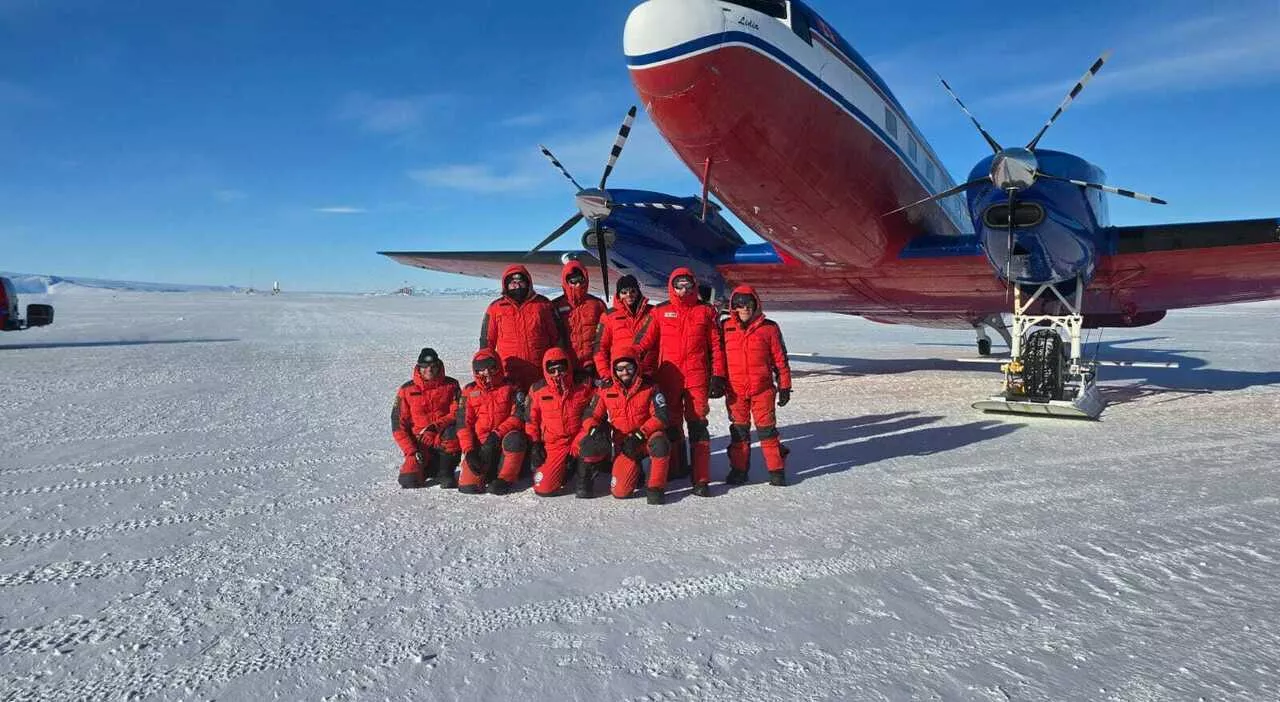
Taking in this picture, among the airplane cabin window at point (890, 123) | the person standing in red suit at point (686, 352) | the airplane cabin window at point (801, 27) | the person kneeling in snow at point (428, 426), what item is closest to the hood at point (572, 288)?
the person standing in red suit at point (686, 352)

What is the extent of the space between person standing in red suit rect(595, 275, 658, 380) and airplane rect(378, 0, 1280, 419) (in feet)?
9.14

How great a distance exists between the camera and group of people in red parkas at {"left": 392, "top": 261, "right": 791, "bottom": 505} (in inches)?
213

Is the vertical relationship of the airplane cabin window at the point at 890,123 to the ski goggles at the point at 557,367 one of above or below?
above

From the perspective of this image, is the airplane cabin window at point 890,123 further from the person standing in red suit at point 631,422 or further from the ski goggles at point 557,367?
the ski goggles at point 557,367

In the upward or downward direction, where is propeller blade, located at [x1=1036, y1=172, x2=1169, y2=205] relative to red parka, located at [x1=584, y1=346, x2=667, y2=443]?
upward

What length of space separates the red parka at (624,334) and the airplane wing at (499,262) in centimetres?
796

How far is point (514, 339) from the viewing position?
20.5 feet

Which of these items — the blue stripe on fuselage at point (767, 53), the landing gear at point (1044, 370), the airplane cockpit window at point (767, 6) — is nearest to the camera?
the blue stripe on fuselage at point (767, 53)

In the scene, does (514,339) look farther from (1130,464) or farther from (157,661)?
(1130,464)

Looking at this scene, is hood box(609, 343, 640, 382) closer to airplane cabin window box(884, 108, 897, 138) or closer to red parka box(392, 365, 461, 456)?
red parka box(392, 365, 461, 456)

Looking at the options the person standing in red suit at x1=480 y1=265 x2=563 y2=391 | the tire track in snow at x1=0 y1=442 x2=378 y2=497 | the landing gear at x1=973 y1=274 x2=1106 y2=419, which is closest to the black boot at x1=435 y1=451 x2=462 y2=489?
the person standing in red suit at x1=480 y1=265 x2=563 y2=391

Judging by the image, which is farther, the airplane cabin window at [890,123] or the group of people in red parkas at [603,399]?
the airplane cabin window at [890,123]

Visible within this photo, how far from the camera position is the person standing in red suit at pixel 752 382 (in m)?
5.67

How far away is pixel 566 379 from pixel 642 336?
33.8 inches
